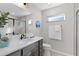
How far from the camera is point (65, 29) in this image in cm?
115

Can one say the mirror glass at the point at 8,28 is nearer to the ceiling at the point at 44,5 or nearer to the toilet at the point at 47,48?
the ceiling at the point at 44,5

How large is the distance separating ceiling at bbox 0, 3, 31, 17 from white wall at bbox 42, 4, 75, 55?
12.2 inches

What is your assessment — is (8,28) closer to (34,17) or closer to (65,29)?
(34,17)

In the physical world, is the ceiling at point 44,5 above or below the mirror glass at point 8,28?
above

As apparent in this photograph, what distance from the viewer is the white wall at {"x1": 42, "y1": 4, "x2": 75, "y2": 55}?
3.64ft

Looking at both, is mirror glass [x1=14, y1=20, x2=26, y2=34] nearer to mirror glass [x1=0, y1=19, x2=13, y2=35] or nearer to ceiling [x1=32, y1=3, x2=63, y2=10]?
mirror glass [x1=0, y1=19, x2=13, y2=35]

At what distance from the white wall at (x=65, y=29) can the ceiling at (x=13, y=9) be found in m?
0.31

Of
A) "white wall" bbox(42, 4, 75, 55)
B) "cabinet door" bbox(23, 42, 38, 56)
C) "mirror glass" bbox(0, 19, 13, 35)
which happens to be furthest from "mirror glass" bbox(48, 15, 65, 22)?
"mirror glass" bbox(0, 19, 13, 35)

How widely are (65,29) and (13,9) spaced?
792mm

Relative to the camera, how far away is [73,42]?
112 cm

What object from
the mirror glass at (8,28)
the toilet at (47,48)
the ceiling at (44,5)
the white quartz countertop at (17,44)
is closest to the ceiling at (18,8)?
the ceiling at (44,5)

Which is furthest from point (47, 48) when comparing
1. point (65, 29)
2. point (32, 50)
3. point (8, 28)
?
point (8, 28)

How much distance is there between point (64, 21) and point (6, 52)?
33.8 inches

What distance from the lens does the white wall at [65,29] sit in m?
1.11
